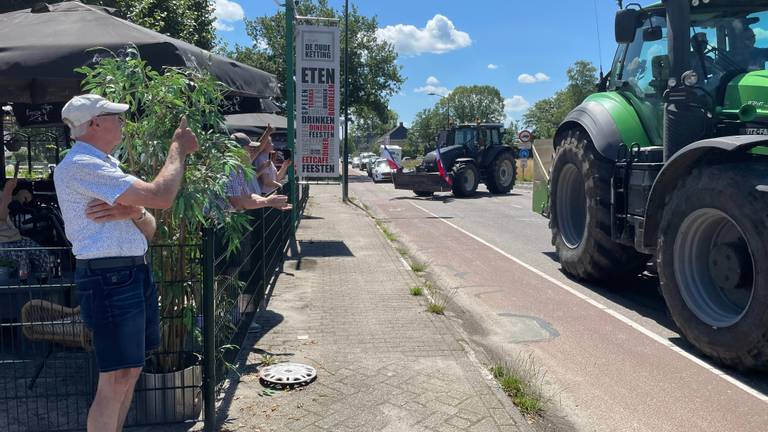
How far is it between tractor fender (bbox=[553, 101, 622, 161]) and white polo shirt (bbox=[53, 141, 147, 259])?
5381mm

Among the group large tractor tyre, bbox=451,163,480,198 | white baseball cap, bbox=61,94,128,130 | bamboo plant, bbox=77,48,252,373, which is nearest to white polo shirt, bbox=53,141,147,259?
white baseball cap, bbox=61,94,128,130

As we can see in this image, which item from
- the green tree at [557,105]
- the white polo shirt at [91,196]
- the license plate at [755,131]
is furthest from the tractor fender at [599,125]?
the green tree at [557,105]

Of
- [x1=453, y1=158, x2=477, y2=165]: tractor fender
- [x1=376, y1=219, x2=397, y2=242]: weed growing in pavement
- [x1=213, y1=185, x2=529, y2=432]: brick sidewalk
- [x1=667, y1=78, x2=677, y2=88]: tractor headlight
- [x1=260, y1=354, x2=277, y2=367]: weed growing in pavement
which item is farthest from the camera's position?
[x1=453, y1=158, x2=477, y2=165]: tractor fender

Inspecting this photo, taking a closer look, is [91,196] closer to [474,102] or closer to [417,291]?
[417,291]

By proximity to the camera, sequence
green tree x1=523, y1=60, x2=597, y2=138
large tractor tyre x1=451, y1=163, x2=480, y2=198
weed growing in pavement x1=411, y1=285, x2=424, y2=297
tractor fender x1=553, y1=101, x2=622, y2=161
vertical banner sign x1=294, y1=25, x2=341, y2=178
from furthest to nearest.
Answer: green tree x1=523, y1=60, x2=597, y2=138 → large tractor tyre x1=451, y1=163, x2=480, y2=198 → vertical banner sign x1=294, y1=25, x2=341, y2=178 → weed growing in pavement x1=411, y1=285, x2=424, y2=297 → tractor fender x1=553, y1=101, x2=622, y2=161

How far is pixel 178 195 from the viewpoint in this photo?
3465 millimetres

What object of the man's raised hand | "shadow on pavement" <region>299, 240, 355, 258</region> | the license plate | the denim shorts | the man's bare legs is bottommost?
"shadow on pavement" <region>299, 240, 355, 258</region>

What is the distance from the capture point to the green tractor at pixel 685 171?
458 centimetres

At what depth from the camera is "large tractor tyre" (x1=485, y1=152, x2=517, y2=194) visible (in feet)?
74.7

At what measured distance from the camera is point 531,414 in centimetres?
401

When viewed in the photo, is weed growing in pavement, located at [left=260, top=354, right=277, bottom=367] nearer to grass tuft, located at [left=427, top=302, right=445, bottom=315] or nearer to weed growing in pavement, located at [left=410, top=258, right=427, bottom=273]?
grass tuft, located at [left=427, top=302, right=445, bottom=315]

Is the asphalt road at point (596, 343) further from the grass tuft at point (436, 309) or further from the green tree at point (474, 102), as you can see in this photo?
the green tree at point (474, 102)

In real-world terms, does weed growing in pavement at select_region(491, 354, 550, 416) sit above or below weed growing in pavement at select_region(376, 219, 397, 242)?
below

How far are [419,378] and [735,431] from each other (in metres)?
2.05
